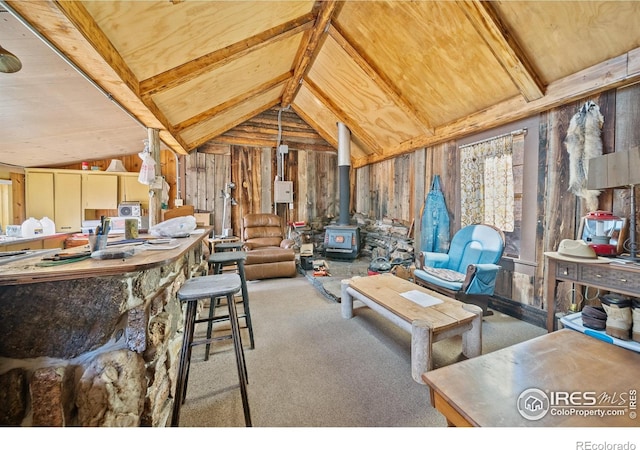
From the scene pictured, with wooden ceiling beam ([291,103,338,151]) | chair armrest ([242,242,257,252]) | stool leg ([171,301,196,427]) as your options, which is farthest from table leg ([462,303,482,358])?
wooden ceiling beam ([291,103,338,151])

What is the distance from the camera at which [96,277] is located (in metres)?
1.06

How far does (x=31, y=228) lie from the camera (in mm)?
3266

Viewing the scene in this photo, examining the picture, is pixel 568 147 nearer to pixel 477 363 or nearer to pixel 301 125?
pixel 477 363

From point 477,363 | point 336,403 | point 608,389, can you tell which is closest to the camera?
point 608,389

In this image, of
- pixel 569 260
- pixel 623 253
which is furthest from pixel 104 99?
pixel 623 253

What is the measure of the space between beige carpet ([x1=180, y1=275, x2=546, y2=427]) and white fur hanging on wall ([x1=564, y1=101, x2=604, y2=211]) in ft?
4.52

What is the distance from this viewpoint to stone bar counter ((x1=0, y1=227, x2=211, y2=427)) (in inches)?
38.1

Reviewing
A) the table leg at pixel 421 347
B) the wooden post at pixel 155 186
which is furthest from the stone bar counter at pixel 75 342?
the wooden post at pixel 155 186

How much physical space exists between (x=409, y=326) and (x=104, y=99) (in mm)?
3321

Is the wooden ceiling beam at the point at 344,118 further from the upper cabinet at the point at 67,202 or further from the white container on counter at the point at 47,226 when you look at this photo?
the white container on counter at the point at 47,226

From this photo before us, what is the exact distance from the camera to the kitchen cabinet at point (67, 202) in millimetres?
4121

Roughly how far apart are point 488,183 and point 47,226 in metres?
6.18

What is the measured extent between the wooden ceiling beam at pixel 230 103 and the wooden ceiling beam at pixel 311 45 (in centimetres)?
25

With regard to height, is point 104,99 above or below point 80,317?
above
